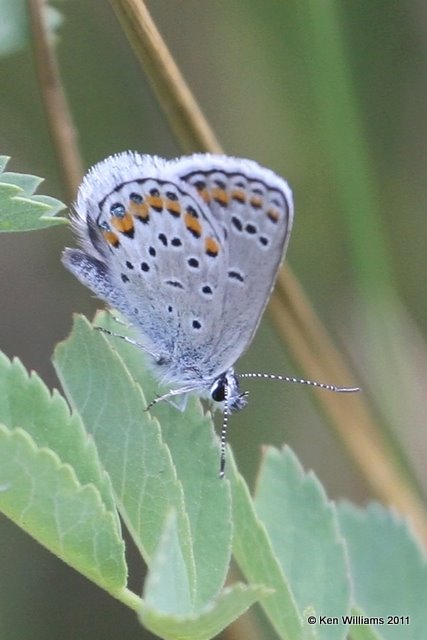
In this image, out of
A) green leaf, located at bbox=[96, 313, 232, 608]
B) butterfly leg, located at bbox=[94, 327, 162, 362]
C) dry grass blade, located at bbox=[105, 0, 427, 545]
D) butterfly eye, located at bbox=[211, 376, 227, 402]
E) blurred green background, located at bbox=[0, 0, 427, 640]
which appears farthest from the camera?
blurred green background, located at bbox=[0, 0, 427, 640]

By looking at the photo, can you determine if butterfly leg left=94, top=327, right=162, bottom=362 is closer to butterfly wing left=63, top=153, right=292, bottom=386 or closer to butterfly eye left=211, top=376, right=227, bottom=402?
butterfly wing left=63, top=153, right=292, bottom=386

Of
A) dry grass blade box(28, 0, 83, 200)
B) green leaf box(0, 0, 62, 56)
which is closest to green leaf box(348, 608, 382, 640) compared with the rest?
dry grass blade box(28, 0, 83, 200)

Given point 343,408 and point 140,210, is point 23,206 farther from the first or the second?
point 343,408

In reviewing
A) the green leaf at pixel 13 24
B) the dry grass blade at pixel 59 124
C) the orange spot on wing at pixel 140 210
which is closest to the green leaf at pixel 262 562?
the orange spot on wing at pixel 140 210

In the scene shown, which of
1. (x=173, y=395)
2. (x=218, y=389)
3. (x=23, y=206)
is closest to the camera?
(x=23, y=206)

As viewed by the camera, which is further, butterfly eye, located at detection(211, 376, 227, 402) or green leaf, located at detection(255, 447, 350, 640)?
butterfly eye, located at detection(211, 376, 227, 402)

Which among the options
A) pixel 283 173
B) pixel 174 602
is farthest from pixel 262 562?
pixel 283 173

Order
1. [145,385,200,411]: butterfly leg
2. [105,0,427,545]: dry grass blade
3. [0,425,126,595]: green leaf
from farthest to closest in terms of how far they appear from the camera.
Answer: [105,0,427,545]: dry grass blade < [145,385,200,411]: butterfly leg < [0,425,126,595]: green leaf
